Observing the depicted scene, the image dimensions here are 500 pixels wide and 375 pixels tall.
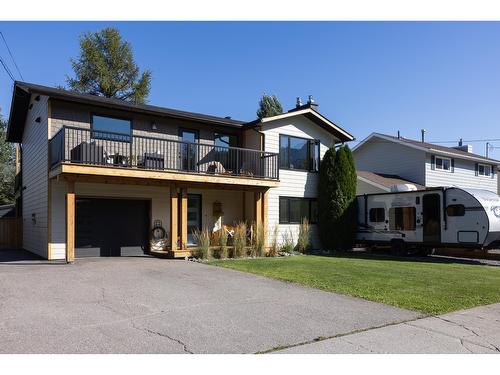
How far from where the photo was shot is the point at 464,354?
4906 mm

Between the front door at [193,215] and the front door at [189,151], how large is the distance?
157 cm

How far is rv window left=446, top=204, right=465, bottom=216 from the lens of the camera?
49.6 feet

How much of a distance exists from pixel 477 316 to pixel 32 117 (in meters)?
16.8

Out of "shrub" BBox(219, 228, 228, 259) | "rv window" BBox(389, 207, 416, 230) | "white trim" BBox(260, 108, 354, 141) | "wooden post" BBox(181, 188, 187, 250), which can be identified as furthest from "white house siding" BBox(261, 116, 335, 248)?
"wooden post" BBox(181, 188, 187, 250)

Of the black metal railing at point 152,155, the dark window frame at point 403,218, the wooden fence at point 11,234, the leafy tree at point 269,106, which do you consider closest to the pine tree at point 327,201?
the dark window frame at point 403,218

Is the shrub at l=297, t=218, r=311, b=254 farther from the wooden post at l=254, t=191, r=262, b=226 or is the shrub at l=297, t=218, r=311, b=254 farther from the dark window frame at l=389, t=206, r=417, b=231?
the dark window frame at l=389, t=206, r=417, b=231

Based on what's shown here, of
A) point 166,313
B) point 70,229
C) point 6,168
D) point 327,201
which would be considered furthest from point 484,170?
point 6,168

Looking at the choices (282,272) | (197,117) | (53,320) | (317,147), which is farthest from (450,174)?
(53,320)

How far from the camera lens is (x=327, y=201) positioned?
18500 millimetres

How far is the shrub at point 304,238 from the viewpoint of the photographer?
17.8 metres

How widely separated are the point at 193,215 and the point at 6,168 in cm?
2845

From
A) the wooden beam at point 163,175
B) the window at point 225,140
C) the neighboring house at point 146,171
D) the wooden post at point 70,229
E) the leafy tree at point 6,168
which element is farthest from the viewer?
the leafy tree at point 6,168

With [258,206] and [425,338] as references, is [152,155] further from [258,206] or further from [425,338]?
[425,338]

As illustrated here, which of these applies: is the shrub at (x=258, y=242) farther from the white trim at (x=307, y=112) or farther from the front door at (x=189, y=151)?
the white trim at (x=307, y=112)
